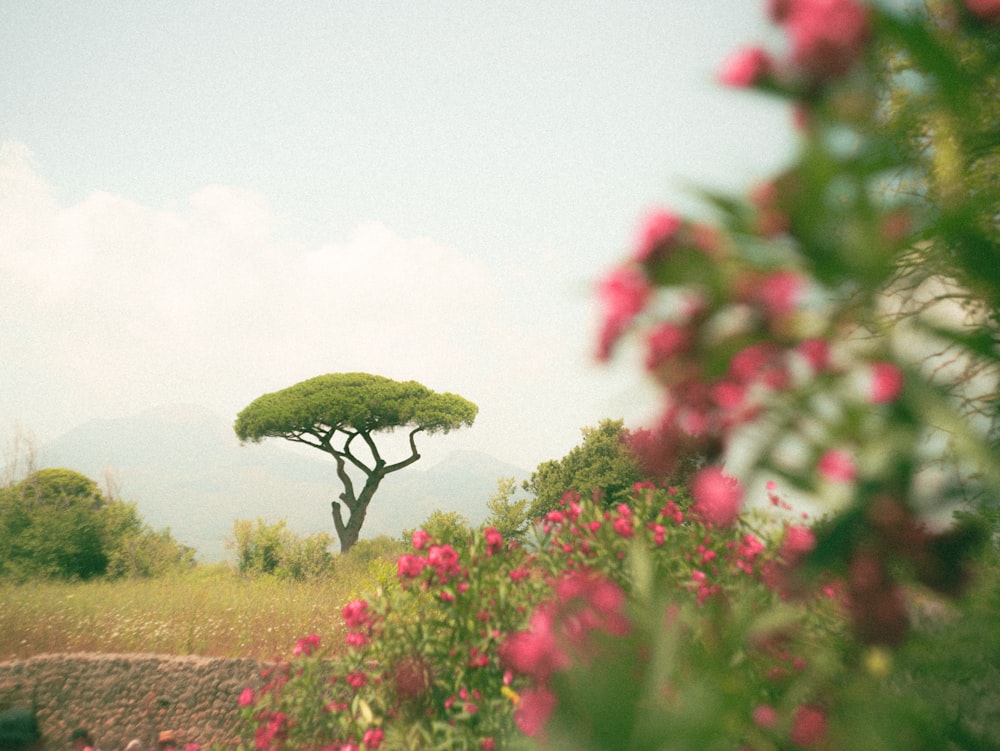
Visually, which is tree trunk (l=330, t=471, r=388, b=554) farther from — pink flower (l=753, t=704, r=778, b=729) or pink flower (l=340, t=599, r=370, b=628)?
pink flower (l=753, t=704, r=778, b=729)

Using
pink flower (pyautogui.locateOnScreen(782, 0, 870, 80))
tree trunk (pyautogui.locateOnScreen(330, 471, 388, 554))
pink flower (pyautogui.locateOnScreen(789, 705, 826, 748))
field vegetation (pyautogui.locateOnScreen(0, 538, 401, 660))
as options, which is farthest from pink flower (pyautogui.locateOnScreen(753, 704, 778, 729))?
tree trunk (pyautogui.locateOnScreen(330, 471, 388, 554))

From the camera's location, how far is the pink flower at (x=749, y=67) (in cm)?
65

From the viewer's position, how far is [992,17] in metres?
0.70

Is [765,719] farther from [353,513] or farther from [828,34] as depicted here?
[353,513]

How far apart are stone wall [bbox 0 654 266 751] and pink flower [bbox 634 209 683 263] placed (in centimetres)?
503

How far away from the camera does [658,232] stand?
2.27 feet

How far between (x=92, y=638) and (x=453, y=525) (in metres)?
4.97

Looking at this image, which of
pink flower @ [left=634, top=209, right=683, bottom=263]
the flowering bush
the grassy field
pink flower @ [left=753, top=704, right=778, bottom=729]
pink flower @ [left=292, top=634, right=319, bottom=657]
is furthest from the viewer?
the grassy field

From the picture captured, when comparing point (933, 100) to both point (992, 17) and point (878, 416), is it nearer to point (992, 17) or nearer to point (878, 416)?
point (992, 17)

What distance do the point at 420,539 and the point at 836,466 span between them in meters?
2.21

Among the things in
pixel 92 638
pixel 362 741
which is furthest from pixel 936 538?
pixel 92 638

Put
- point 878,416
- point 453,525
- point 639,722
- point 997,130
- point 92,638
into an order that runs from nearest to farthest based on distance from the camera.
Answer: point 639,722 < point 878,416 < point 997,130 < point 453,525 < point 92,638

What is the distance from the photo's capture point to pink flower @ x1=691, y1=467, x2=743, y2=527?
Answer: 0.75 metres

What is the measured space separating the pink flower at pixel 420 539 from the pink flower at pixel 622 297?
6.52 feet
